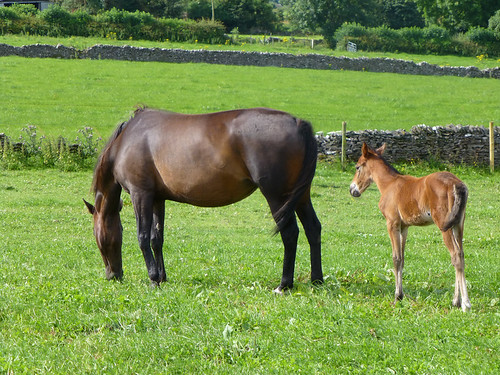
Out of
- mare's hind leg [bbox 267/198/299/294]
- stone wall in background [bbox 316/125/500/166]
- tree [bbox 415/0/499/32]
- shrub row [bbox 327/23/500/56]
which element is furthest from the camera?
tree [bbox 415/0/499/32]

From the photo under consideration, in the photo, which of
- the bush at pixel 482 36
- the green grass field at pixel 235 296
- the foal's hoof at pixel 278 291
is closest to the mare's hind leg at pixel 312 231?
the green grass field at pixel 235 296

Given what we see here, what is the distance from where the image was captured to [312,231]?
7961mm

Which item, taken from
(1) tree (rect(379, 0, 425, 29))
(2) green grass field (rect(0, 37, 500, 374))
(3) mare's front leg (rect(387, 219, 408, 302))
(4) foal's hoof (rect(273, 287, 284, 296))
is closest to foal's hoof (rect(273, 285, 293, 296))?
(4) foal's hoof (rect(273, 287, 284, 296))

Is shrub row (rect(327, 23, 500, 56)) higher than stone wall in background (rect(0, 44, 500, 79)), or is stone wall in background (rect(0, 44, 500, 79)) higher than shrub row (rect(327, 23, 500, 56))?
shrub row (rect(327, 23, 500, 56))

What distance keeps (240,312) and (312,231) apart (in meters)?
1.91

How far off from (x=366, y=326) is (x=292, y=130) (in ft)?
8.55

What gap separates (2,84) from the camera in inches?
1273

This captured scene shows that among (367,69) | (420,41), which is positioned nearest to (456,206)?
(367,69)

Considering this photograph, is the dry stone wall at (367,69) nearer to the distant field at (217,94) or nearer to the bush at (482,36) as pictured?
the distant field at (217,94)

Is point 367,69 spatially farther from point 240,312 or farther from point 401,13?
point 401,13

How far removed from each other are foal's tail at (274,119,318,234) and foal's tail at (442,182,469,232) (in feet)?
5.38

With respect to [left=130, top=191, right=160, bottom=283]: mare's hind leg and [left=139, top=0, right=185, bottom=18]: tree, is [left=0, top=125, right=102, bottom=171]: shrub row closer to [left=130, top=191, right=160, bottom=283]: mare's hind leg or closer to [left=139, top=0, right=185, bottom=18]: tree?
[left=130, top=191, right=160, bottom=283]: mare's hind leg

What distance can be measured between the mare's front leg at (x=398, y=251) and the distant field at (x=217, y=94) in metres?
18.9

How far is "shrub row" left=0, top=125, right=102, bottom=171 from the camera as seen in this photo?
20734 mm
